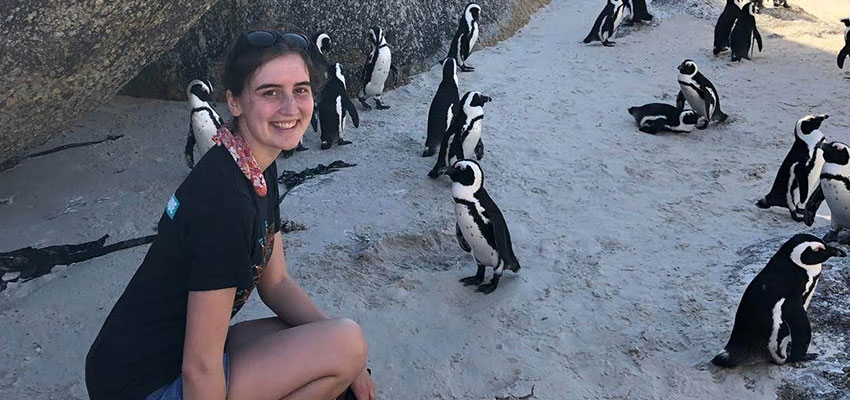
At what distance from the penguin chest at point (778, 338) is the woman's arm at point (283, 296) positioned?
161 cm

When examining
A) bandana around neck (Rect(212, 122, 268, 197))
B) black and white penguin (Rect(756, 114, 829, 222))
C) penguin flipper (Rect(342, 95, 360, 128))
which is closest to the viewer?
bandana around neck (Rect(212, 122, 268, 197))

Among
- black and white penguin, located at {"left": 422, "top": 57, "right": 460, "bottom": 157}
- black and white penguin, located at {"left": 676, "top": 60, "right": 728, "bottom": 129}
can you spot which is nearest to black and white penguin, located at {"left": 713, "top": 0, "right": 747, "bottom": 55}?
black and white penguin, located at {"left": 676, "top": 60, "right": 728, "bottom": 129}

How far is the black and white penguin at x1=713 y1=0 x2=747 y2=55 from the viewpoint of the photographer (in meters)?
7.40

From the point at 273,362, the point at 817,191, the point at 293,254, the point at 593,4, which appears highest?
the point at 273,362

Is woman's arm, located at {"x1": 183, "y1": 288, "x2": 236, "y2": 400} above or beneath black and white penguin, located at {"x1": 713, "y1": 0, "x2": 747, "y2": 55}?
above

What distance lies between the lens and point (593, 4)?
33.8ft

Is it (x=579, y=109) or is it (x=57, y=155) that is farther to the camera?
(x=579, y=109)

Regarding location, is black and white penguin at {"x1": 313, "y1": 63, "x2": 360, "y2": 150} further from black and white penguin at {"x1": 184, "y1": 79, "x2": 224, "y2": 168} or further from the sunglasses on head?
Answer: the sunglasses on head

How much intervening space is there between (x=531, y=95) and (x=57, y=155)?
12.1 ft

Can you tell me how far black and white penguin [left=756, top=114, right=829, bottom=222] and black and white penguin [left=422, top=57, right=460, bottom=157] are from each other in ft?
6.75

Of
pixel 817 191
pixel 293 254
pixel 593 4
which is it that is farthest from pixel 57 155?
pixel 593 4

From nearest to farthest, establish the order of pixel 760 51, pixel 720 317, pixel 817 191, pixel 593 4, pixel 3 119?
pixel 720 317
pixel 3 119
pixel 817 191
pixel 760 51
pixel 593 4

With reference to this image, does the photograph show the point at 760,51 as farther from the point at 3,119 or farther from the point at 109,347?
the point at 109,347

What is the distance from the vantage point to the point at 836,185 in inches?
147
